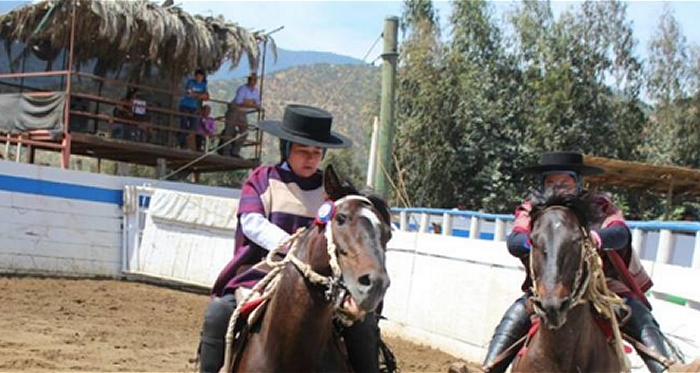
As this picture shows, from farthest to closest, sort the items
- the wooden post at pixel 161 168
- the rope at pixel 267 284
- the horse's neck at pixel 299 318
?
1. the wooden post at pixel 161 168
2. the rope at pixel 267 284
3. the horse's neck at pixel 299 318


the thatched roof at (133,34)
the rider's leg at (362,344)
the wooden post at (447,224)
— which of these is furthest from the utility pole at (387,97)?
the rider's leg at (362,344)

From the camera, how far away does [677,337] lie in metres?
7.81

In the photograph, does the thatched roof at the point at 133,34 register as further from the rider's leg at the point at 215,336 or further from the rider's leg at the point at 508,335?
the rider's leg at the point at 215,336

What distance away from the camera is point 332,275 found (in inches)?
173

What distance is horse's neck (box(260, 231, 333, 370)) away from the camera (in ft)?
15.0

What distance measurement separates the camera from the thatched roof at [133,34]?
20406 millimetres

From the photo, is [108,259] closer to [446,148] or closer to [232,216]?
[232,216]

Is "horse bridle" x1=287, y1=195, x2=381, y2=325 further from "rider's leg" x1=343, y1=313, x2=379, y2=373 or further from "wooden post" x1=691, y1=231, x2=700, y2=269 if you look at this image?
"wooden post" x1=691, y1=231, x2=700, y2=269

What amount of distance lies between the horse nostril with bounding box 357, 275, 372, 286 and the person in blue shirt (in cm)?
1808

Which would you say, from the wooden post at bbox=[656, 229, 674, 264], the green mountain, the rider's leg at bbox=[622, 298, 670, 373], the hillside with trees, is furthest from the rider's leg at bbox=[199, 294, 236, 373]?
the green mountain

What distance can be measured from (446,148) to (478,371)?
2329 centimetres

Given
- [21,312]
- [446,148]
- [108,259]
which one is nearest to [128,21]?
[108,259]

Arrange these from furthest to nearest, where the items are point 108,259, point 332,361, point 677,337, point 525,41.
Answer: point 525,41
point 108,259
point 677,337
point 332,361

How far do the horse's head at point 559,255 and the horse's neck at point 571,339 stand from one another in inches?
8.9
